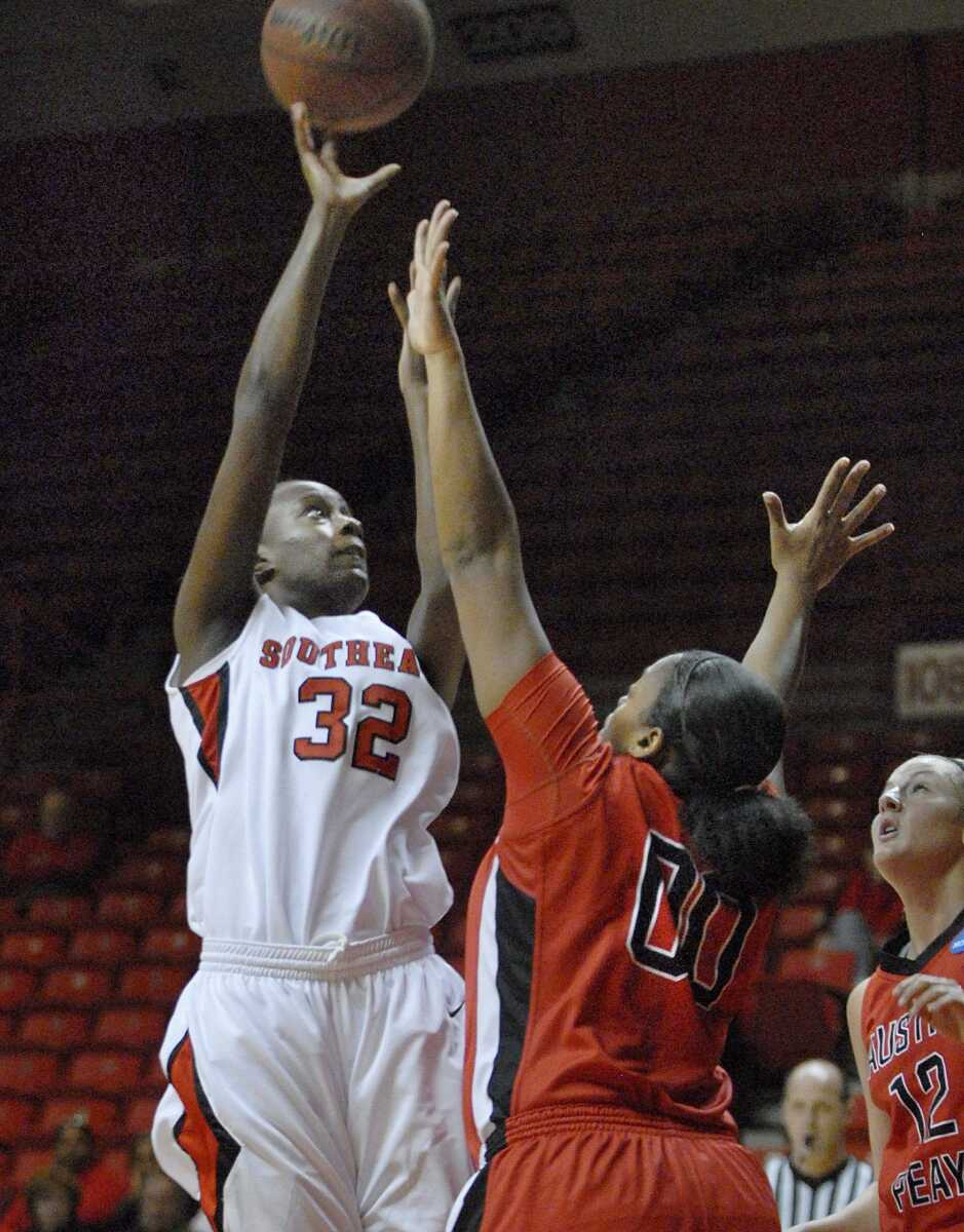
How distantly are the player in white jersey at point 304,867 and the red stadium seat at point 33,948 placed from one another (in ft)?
20.3

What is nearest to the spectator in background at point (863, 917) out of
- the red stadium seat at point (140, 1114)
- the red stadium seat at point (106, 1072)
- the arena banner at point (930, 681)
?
the arena banner at point (930, 681)

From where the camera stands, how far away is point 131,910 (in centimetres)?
896

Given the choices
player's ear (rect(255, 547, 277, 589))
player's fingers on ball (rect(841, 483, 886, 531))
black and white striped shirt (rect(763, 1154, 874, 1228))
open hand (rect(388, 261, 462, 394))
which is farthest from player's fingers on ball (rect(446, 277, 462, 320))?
black and white striped shirt (rect(763, 1154, 874, 1228))

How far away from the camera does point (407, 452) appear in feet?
37.9

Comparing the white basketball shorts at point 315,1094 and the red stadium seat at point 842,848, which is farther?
the red stadium seat at point 842,848

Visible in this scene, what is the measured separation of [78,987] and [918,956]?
5.81 m

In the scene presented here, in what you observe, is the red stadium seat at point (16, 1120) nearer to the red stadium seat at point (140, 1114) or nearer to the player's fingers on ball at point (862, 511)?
the red stadium seat at point (140, 1114)

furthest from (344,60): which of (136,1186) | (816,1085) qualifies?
(136,1186)

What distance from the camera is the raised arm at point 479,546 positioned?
89.7 inches

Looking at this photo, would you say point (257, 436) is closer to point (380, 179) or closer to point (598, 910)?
point (380, 179)

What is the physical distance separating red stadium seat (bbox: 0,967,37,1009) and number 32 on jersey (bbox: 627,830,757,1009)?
6758 millimetres

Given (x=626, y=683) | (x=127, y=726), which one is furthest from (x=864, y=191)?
(x=127, y=726)

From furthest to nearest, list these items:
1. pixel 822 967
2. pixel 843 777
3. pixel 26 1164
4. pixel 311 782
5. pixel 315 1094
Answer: pixel 843 777
pixel 26 1164
pixel 822 967
pixel 311 782
pixel 315 1094

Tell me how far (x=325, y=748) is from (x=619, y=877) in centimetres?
70
